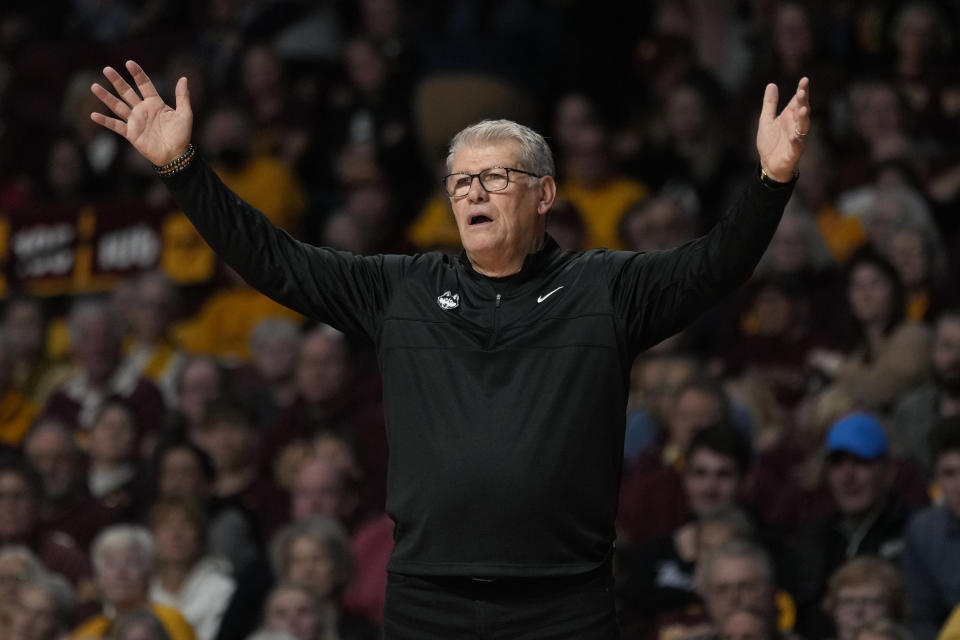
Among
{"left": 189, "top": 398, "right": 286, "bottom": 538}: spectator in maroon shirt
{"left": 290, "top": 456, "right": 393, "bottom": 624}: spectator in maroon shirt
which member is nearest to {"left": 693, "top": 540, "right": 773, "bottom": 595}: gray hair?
{"left": 290, "top": 456, "right": 393, "bottom": 624}: spectator in maroon shirt

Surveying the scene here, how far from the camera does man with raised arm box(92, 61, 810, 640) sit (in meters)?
3.45

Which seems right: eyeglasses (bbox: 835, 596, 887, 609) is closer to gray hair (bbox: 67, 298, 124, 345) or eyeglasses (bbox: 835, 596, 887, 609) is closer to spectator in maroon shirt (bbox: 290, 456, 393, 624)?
spectator in maroon shirt (bbox: 290, 456, 393, 624)

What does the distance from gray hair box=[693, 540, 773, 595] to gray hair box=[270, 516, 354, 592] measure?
131 cm

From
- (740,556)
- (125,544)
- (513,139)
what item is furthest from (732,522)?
(513,139)

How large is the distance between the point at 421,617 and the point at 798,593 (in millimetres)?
2857

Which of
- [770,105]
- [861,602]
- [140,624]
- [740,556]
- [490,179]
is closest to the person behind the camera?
[770,105]

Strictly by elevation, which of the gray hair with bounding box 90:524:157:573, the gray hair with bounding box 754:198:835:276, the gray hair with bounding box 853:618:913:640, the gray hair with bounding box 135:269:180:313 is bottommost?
the gray hair with bounding box 853:618:913:640

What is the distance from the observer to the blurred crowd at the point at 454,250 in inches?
247

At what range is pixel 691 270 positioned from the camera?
11.6 ft

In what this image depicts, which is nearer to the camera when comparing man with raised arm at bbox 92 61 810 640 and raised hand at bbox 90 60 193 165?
man with raised arm at bbox 92 61 810 640

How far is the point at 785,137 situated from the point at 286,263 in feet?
3.37

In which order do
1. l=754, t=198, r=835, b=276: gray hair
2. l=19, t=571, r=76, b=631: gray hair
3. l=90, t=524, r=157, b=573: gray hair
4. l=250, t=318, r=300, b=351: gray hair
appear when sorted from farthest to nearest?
1. l=250, t=318, r=300, b=351: gray hair
2. l=754, t=198, r=835, b=276: gray hair
3. l=90, t=524, r=157, b=573: gray hair
4. l=19, t=571, r=76, b=631: gray hair

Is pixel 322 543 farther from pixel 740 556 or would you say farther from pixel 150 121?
pixel 150 121

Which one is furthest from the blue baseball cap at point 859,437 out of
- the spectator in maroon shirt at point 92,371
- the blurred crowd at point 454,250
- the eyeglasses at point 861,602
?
the spectator in maroon shirt at point 92,371
